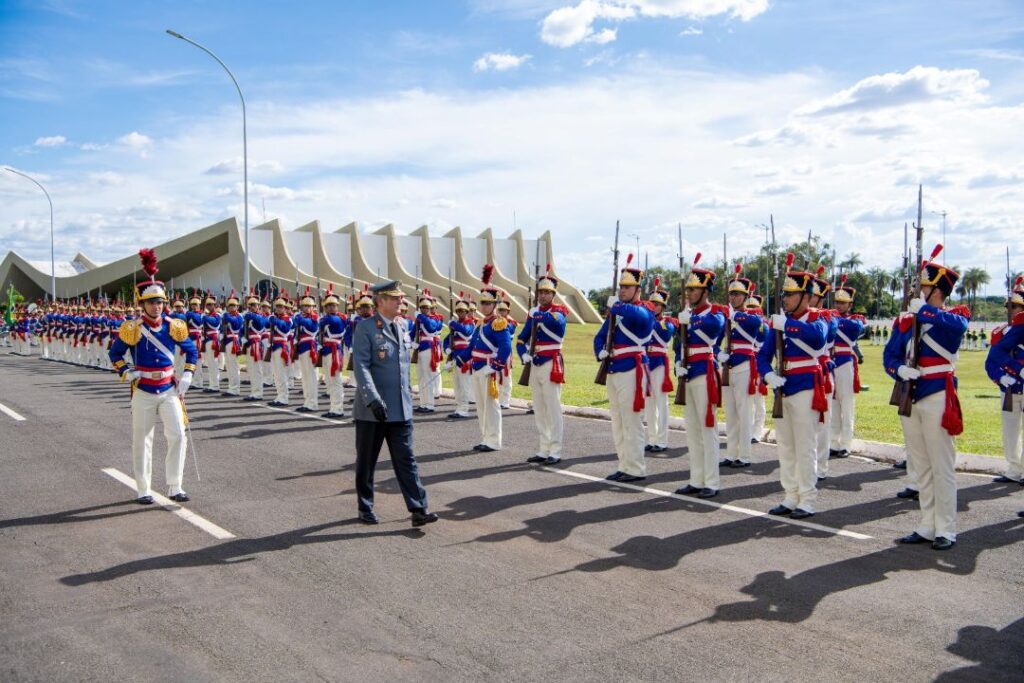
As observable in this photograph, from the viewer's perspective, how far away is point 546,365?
10883mm

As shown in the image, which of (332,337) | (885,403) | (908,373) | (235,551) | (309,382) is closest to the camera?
(235,551)

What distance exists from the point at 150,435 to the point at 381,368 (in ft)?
8.91

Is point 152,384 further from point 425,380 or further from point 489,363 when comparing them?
point 425,380

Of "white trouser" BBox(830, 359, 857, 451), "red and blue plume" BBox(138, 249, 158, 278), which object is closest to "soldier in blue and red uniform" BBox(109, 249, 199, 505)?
"red and blue plume" BBox(138, 249, 158, 278)

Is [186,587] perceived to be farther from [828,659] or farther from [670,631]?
[828,659]

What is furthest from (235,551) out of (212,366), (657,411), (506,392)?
(212,366)

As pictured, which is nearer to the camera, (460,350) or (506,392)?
(460,350)

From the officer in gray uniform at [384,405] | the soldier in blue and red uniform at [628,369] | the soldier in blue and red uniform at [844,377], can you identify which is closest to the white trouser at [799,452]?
the soldier in blue and red uniform at [628,369]

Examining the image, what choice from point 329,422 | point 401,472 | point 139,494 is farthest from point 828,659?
point 329,422

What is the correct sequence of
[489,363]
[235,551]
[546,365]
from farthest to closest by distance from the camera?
1. [489,363]
2. [546,365]
3. [235,551]

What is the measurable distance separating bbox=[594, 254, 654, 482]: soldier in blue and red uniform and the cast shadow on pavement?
295 cm

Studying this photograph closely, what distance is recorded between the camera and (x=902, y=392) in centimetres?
709

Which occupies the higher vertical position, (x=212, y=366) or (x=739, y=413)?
(x=212, y=366)

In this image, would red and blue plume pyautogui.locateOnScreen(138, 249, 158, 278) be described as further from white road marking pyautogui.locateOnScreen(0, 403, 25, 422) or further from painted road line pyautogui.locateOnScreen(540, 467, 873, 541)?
white road marking pyautogui.locateOnScreen(0, 403, 25, 422)
